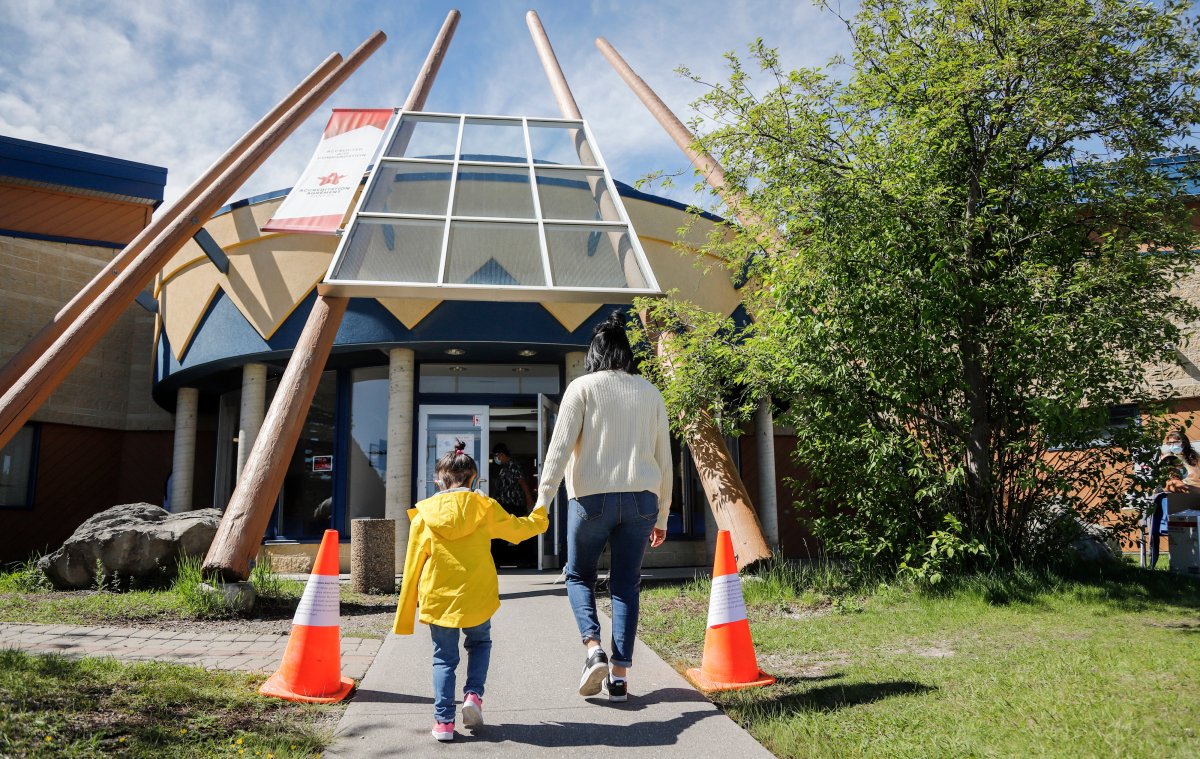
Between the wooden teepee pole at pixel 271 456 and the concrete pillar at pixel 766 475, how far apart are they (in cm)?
699

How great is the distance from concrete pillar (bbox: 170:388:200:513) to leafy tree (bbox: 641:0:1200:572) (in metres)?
10.3

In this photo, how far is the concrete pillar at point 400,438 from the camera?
10625 mm

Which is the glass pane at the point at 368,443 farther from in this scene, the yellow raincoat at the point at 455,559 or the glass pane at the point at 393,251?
the yellow raincoat at the point at 455,559

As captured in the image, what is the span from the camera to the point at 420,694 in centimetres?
390

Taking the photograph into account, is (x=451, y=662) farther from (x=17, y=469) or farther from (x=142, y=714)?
(x=17, y=469)

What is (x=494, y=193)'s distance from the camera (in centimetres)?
816

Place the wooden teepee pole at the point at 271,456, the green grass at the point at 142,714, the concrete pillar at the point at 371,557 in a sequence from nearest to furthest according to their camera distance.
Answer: the green grass at the point at 142,714 < the wooden teepee pole at the point at 271,456 < the concrete pillar at the point at 371,557

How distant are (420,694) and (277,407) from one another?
4.72 meters

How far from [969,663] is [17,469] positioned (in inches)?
632

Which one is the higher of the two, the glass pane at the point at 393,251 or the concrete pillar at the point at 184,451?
the glass pane at the point at 393,251

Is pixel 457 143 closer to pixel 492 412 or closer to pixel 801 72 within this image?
pixel 492 412

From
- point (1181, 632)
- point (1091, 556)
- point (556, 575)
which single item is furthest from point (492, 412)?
point (1181, 632)

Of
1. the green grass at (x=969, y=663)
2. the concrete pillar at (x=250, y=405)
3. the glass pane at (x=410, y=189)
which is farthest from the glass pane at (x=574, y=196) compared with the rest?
the concrete pillar at (x=250, y=405)

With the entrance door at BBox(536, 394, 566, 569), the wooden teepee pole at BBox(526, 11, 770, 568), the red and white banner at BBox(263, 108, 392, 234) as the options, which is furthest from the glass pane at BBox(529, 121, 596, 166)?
the entrance door at BBox(536, 394, 566, 569)
